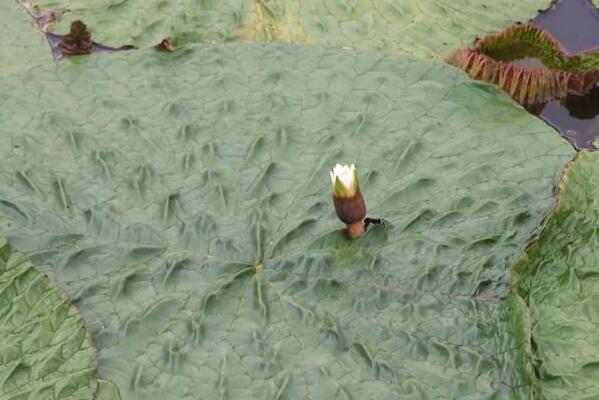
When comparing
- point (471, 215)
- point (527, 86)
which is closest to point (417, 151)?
point (471, 215)

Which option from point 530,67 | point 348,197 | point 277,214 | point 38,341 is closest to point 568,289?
point 348,197

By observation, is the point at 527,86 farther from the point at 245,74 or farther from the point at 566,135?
Result: the point at 245,74

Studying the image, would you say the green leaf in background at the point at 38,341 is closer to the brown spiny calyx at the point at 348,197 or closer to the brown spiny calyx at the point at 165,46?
the brown spiny calyx at the point at 348,197

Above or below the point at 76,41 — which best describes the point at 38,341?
below

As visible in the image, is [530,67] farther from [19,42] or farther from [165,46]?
[19,42]

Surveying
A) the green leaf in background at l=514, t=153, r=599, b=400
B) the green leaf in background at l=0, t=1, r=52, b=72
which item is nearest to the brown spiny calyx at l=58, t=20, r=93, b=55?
the green leaf in background at l=0, t=1, r=52, b=72

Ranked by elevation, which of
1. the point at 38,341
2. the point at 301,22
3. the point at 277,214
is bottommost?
the point at 38,341
